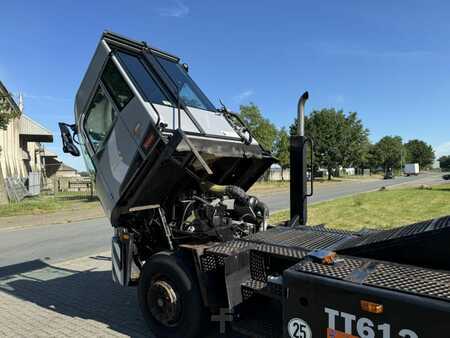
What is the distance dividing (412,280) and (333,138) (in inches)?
2082

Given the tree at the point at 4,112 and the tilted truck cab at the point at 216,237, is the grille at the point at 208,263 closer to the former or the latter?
the tilted truck cab at the point at 216,237

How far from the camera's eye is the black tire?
367cm

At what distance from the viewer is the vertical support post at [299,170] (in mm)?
4629

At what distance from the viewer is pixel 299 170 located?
4656 millimetres

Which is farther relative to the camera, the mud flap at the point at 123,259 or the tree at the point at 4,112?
the tree at the point at 4,112

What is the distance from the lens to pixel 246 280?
351 centimetres

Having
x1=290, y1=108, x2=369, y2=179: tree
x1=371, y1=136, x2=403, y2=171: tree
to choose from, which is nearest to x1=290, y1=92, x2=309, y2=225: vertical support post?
x1=290, y1=108, x2=369, y2=179: tree

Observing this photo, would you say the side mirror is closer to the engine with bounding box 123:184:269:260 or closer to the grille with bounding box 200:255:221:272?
the engine with bounding box 123:184:269:260

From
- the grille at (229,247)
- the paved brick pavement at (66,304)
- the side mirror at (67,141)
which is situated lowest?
the paved brick pavement at (66,304)

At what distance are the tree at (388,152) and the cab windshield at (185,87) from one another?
3656 inches

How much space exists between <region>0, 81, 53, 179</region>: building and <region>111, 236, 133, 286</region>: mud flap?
28.2 metres

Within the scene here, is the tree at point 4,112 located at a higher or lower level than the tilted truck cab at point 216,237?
higher

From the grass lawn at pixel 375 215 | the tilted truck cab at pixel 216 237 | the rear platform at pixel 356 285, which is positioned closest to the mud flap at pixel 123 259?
the tilted truck cab at pixel 216 237

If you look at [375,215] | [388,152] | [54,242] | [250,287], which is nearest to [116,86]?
[250,287]
